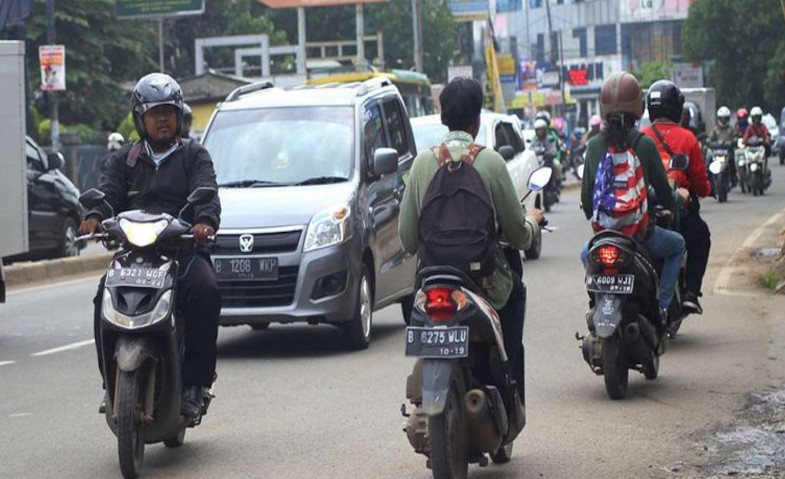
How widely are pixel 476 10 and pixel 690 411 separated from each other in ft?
259

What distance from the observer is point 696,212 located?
38.4ft

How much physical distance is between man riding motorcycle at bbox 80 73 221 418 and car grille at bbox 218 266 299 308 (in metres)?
3.74

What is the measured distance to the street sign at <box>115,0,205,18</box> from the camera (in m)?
49.1

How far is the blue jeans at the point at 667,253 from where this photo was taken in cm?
1031

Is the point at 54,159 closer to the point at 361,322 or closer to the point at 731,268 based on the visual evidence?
the point at 731,268

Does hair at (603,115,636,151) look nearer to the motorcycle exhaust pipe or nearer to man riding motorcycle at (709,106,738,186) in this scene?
the motorcycle exhaust pipe

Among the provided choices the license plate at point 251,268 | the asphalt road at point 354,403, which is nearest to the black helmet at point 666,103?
the asphalt road at point 354,403

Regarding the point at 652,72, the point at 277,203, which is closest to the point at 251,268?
the point at 277,203

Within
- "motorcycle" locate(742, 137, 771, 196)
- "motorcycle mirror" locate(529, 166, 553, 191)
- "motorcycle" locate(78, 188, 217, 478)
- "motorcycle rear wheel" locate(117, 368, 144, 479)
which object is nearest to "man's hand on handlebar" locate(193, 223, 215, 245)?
"motorcycle" locate(78, 188, 217, 478)

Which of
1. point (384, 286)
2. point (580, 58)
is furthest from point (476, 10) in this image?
point (384, 286)

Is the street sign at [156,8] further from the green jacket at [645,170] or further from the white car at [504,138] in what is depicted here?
the green jacket at [645,170]

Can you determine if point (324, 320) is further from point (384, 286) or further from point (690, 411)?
point (690, 411)

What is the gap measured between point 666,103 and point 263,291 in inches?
123

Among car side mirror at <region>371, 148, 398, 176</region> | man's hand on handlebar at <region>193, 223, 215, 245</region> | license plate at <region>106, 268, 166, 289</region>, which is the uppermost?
car side mirror at <region>371, 148, 398, 176</region>
